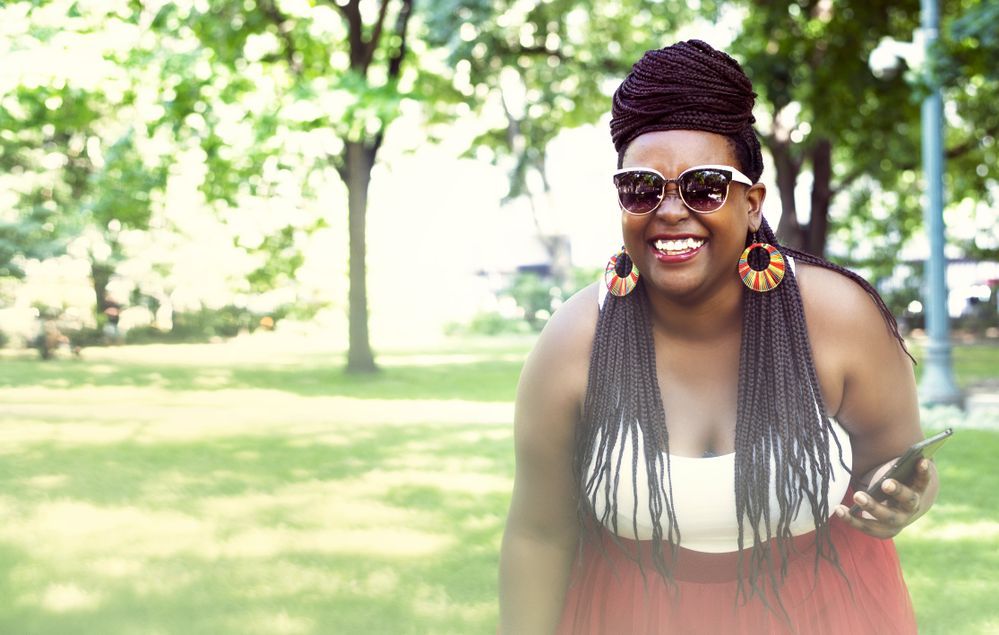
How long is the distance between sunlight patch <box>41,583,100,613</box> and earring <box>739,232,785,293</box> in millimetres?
4043

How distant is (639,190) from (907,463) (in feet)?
2.53

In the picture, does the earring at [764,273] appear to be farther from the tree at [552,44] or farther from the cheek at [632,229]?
the tree at [552,44]

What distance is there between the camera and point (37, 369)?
21.2 metres

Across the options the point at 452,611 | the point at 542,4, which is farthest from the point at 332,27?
the point at 452,611

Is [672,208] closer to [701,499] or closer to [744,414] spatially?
[744,414]

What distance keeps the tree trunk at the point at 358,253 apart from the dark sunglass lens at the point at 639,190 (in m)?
16.0

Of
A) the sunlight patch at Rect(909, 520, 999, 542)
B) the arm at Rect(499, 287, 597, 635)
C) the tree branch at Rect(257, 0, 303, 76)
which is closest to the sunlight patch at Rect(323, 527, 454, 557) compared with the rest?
the sunlight patch at Rect(909, 520, 999, 542)

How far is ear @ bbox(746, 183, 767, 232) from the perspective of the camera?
2.34m

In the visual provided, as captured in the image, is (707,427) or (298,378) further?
(298,378)

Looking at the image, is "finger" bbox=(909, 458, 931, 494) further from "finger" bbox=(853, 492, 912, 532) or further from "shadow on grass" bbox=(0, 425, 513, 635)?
"shadow on grass" bbox=(0, 425, 513, 635)

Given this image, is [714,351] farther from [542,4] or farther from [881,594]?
[542,4]

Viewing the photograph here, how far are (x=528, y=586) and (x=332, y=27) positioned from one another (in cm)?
1910

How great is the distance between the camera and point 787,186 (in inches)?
812

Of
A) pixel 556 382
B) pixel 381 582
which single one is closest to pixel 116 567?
pixel 381 582
